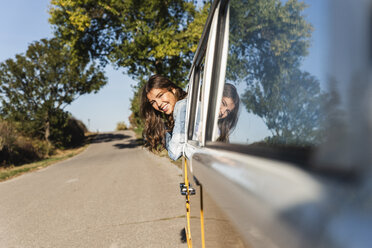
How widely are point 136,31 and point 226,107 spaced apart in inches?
599

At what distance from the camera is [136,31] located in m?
15.8

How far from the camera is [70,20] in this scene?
15.7m

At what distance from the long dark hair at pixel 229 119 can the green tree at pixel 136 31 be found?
13.2 meters

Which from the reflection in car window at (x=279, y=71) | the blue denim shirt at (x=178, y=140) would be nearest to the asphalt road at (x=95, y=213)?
the blue denim shirt at (x=178, y=140)

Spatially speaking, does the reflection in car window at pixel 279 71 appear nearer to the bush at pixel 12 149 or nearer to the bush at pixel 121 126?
the bush at pixel 12 149

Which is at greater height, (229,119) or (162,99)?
(162,99)

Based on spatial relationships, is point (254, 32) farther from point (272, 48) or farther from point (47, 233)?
point (47, 233)

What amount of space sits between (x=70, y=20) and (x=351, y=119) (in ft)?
55.7

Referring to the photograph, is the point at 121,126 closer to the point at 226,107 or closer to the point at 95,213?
the point at 95,213

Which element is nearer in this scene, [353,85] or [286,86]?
[353,85]

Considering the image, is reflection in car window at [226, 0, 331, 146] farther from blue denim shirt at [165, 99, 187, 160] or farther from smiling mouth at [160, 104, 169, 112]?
smiling mouth at [160, 104, 169, 112]

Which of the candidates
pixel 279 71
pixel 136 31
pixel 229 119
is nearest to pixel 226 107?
pixel 229 119

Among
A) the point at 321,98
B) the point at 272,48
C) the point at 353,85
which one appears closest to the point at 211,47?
the point at 272,48

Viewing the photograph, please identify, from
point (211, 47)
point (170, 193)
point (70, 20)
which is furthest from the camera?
point (70, 20)
